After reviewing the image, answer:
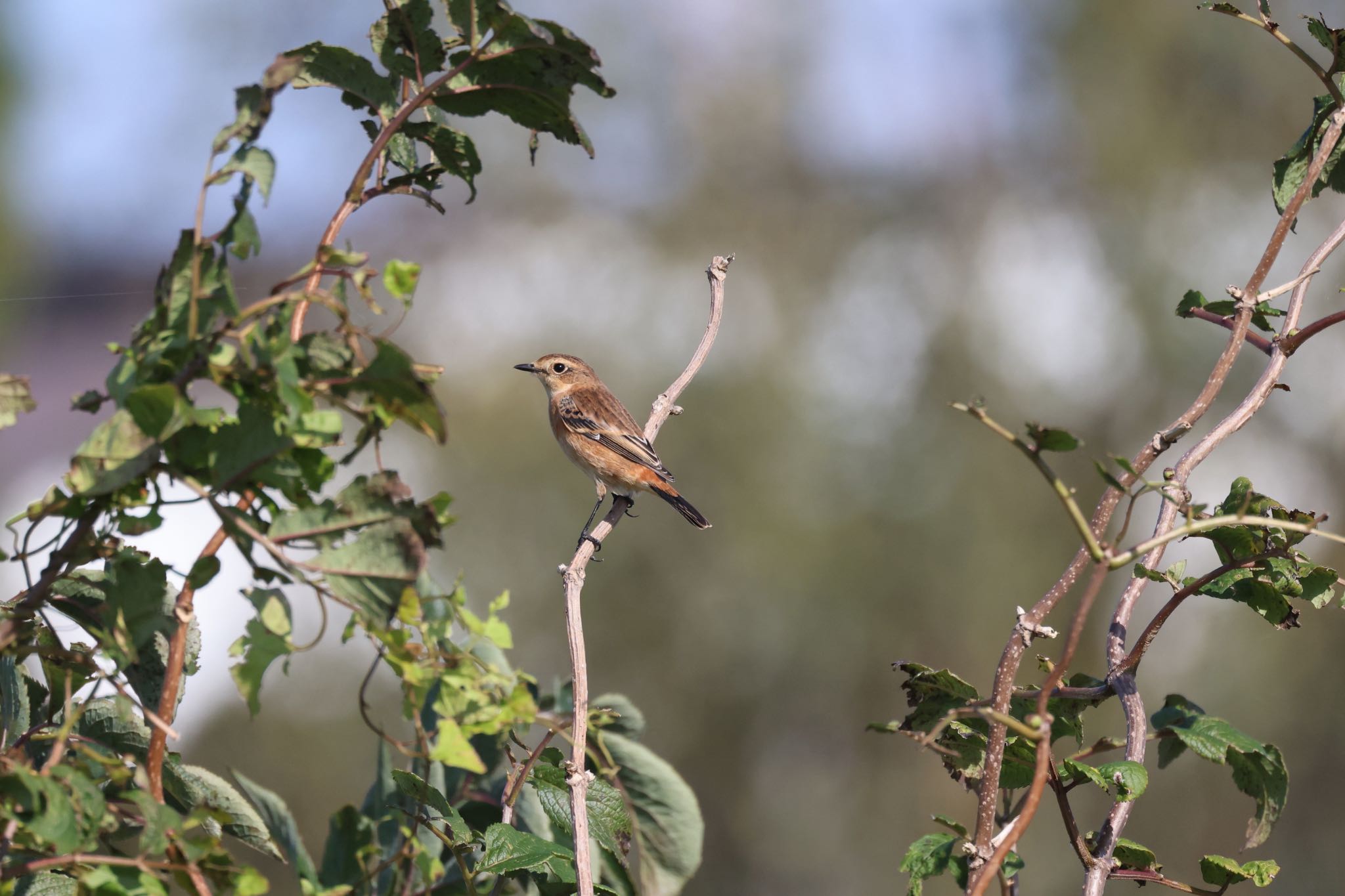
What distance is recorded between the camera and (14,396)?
96 centimetres

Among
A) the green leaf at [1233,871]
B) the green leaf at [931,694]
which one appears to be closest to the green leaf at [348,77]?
the green leaf at [931,694]

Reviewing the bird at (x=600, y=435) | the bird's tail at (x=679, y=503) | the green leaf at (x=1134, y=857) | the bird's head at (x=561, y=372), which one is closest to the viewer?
the green leaf at (x=1134, y=857)

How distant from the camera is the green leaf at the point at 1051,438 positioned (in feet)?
2.95

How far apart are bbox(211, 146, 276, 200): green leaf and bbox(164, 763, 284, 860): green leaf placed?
0.64m

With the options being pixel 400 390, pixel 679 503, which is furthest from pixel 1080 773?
pixel 679 503

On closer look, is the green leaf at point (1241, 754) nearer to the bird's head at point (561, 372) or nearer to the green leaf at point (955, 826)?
the green leaf at point (955, 826)

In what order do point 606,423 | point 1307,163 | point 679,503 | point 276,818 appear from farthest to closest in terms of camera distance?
1. point 606,423
2. point 679,503
3. point 1307,163
4. point 276,818

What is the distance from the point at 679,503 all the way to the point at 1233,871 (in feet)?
14.3

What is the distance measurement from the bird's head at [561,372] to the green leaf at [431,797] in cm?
498

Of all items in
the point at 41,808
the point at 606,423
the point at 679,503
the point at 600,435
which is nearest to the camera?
the point at 41,808

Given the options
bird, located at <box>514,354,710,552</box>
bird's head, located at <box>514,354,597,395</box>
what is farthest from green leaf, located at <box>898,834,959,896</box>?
bird's head, located at <box>514,354,597,395</box>

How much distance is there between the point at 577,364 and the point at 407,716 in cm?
561

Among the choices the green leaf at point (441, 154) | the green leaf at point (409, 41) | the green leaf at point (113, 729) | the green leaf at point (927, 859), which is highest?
the green leaf at point (409, 41)

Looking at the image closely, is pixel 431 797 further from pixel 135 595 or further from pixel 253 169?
pixel 253 169
